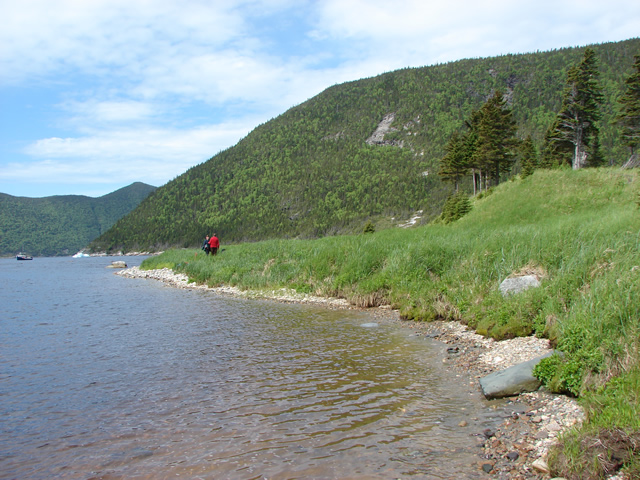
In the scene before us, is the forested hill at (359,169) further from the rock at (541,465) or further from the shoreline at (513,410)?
the rock at (541,465)

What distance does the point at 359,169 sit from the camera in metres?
169

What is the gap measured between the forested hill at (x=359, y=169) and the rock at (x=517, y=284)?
11700 cm

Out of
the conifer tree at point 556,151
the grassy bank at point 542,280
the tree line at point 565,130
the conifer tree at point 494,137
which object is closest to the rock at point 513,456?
the grassy bank at point 542,280

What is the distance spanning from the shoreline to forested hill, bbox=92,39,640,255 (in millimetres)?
118775

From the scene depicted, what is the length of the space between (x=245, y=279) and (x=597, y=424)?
18.9 meters

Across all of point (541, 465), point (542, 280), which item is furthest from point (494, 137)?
point (541, 465)

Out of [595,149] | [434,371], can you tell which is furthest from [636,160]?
[434,371]

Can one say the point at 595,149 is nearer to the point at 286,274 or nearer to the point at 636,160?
the point at 636,160

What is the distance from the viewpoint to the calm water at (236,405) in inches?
198

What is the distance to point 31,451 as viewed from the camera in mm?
5508

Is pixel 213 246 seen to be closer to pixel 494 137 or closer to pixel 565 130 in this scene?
pixel 494 137

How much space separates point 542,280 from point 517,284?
0.76m

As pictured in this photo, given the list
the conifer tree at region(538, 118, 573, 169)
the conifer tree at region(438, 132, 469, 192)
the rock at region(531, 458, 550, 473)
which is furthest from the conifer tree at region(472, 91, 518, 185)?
the rock at region(531, 458, 550, 473)

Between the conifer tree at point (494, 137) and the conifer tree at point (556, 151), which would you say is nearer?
the conifer tree at point (494, 137)
